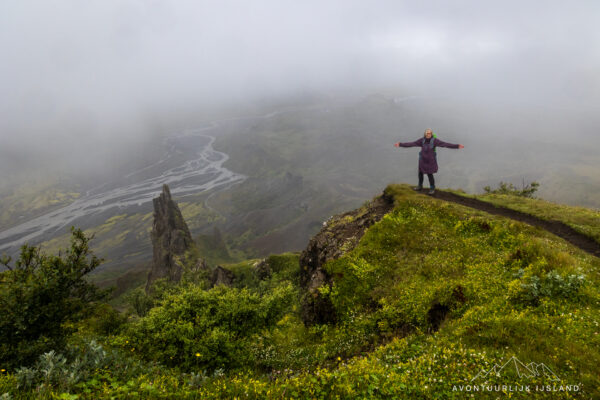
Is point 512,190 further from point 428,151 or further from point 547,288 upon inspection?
point 547,288

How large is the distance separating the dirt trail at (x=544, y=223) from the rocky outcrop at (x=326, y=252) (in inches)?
271

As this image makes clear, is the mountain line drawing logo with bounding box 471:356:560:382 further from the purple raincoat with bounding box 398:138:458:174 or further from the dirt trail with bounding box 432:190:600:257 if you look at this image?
the purple raincoat with bounding box 398:138:458:174

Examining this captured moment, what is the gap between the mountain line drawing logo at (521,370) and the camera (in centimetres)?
670

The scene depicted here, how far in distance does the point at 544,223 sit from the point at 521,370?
18.5 metres

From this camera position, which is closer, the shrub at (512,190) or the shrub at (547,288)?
the shrub at (547,288)

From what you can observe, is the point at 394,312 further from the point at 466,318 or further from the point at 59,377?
the point at 59,377

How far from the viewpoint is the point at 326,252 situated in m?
23.8

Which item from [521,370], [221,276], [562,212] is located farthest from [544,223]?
[221,276]

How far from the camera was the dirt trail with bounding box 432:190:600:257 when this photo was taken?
54.9 feet

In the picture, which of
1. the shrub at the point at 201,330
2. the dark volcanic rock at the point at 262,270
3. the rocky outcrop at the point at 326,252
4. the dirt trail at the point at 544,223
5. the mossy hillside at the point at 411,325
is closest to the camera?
the mossy hillside at the point at 411,325

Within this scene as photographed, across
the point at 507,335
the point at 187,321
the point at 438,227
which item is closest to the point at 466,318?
the point at 507,335

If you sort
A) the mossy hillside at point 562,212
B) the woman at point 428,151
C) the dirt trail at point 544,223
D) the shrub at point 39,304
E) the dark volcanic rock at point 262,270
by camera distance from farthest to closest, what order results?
the dark volcanic rock at point 262,270
the woman at point 428,151
the mossy hillside at point 562,212
the dirt trail at point 544,223
the shrub at point 39,304

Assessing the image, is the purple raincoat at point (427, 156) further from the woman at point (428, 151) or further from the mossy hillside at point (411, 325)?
the mossy hillside at point (411, 325)

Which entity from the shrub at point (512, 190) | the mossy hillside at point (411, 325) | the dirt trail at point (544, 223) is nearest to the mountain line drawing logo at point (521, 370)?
the mossy hillside at point (411, 325)
